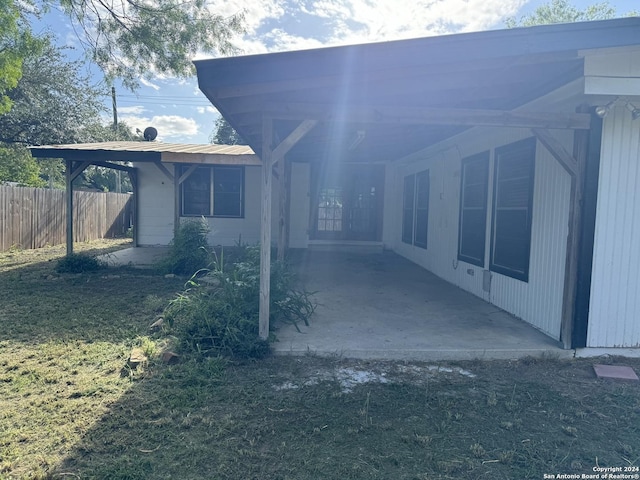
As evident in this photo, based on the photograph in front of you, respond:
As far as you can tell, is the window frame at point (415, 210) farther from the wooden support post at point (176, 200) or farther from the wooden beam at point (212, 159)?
the wooden support post at point (176, 200)

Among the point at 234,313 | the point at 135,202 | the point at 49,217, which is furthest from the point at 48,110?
the point at 234,313

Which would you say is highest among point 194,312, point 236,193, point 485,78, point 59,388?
point 485,78

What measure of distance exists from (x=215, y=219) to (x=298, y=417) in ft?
28.0

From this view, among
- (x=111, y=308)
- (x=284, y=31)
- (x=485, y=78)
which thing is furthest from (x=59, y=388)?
(x=284, y=31)

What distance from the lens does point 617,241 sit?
3.66m

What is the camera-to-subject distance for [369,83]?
334cm

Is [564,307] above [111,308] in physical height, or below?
above

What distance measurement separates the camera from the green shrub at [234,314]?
3.63 metres

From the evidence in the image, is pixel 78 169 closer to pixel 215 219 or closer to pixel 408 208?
pixel 215 219

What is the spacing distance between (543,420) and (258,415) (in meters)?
1.82

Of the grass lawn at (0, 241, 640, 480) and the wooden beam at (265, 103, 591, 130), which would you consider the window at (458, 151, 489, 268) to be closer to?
the wooden beam at (265, 103, 591, 130)

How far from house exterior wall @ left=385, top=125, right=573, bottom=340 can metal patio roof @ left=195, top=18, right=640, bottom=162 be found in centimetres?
87

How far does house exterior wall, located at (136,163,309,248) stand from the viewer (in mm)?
10469

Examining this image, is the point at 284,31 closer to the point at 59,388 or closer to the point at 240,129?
the point at 240,129
